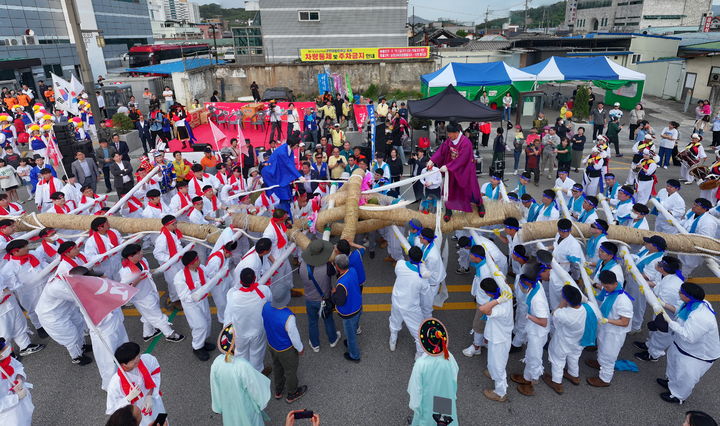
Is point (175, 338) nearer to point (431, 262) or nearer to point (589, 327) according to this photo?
point (431, 262)

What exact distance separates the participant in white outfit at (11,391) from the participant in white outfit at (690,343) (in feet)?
24.2

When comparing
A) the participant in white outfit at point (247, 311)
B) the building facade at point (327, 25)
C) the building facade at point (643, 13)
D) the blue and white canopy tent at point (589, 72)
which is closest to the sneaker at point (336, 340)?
the participant in white outfit at point (247, 311)

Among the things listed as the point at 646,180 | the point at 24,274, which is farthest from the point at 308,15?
the point at 24,274

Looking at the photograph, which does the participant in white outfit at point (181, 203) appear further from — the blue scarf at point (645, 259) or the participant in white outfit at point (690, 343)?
the participant in white outfit at point (690, 343)

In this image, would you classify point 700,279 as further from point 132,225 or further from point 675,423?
point 132,225

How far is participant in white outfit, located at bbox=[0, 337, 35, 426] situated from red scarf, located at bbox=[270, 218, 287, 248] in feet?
11.9

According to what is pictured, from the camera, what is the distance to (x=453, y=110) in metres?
12.9

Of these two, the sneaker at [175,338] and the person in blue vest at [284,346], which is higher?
the person in blue vest at [284,346]

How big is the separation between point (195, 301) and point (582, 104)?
20985 mm

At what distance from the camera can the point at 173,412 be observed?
529 centimetres

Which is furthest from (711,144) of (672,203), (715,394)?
(715,394)

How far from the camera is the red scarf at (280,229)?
6.96 metres

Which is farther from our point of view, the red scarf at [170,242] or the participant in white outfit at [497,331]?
the red scarf at [170,242]

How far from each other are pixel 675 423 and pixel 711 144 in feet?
51.8
